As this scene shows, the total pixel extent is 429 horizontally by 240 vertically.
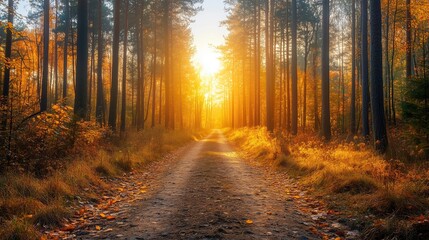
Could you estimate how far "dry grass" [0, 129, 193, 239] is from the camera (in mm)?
4532

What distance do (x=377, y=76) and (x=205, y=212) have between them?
27.6ft

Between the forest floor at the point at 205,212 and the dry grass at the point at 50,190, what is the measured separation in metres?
0.34

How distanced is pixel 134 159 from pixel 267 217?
7.45m

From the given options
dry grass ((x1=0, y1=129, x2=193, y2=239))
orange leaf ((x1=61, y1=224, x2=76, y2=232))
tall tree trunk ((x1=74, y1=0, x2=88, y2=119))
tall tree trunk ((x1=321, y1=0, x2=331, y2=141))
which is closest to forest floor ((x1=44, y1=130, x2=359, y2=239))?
orange leaf ((x1=61, y1=224, x2=76, y2=232))

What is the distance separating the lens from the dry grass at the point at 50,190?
453 centimetres

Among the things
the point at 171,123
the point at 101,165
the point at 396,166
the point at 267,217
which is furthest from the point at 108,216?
the point at 171,123

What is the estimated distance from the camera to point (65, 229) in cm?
488

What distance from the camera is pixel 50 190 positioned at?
6207 millimetres

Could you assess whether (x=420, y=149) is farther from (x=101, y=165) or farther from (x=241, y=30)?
(x=241, y=30)

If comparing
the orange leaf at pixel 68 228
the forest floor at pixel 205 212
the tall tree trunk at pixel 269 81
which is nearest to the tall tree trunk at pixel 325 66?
the tall tree trunk at pixel 269 81

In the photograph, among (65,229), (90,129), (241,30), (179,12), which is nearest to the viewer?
(65,229)

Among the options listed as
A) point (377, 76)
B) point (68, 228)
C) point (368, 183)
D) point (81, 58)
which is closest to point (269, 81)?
point (377, 76)

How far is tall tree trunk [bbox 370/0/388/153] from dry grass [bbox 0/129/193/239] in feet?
28.9

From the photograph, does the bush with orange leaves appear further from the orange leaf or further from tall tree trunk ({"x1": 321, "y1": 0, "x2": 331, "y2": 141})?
tall tree trunk ({"x1": 321, "y1": 0, "x2": 331, "y2": 141})
